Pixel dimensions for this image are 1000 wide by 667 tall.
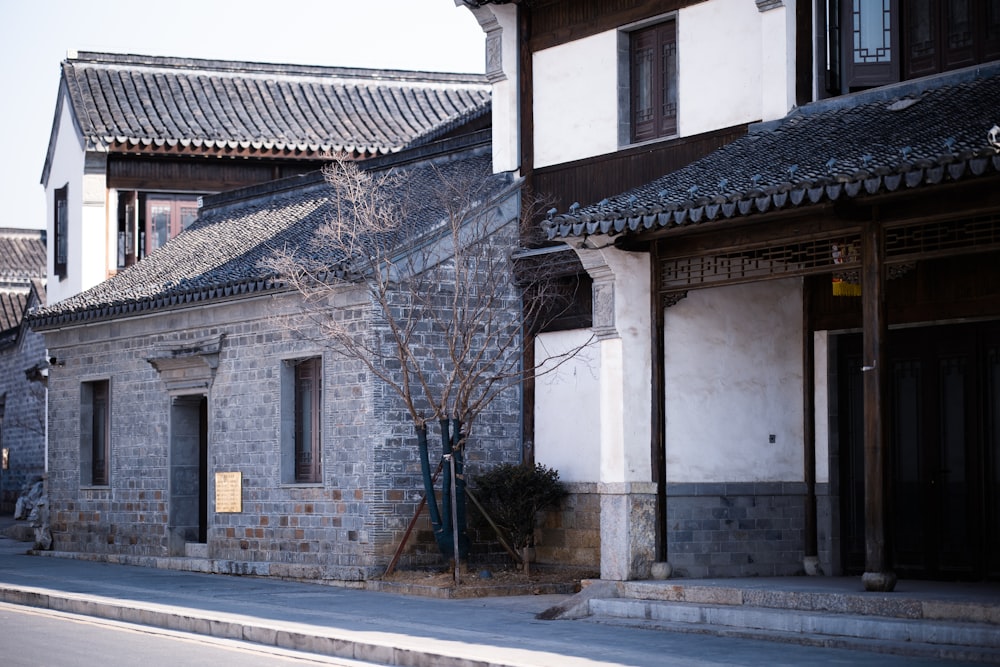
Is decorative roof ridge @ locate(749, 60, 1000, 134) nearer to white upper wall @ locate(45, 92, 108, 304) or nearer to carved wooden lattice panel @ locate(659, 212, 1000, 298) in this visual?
carved wooden lattice panel @ locate(659, 212, 1000, 298)

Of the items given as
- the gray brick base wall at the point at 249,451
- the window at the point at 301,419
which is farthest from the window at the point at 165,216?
the window at the point at 301,419

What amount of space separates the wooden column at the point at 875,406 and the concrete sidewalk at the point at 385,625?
1195 mm

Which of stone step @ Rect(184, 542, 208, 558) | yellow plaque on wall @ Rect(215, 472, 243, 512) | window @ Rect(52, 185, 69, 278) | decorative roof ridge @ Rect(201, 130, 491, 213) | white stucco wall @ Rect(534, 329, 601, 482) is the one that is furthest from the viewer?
window @ Rect(52, 185, 69, 278)

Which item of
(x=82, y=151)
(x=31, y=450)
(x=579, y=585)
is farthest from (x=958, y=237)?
(x=31, y=450)

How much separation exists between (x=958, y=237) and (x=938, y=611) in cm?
319

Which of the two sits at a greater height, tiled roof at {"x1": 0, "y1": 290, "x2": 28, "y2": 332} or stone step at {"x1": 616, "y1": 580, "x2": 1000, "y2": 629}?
tiled roof at {"x1": 0, "y1": 290, "x2": 28, "y2": 332}

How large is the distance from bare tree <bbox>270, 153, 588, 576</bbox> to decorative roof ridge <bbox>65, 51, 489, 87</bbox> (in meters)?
11.9

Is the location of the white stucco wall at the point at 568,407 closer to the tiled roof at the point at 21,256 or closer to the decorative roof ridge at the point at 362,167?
the decorative roof ridge at the point at 362,167

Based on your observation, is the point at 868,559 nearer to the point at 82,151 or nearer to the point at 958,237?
the point at 958,237

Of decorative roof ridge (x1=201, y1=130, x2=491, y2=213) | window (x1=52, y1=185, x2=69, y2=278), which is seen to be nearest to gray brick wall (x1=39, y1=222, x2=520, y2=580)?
decorative roof ridge (x1=201, y1=130, x2=491, y2=213)

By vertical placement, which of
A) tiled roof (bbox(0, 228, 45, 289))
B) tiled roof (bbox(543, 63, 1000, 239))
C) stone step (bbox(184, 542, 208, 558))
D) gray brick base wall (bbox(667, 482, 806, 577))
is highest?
tiled roof (bbox(0, 228, 45, 289))

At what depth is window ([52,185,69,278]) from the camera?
97.8 ft

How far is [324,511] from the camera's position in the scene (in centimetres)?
1892

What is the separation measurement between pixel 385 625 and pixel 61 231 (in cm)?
1884
